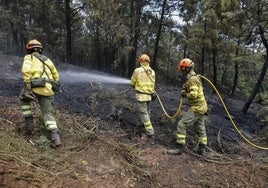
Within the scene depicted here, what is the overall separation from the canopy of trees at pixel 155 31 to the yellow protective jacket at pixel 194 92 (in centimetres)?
657

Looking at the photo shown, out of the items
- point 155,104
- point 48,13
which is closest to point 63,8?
point 48,13

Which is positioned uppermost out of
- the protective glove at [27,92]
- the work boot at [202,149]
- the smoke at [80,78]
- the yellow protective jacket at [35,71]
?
the yellow protective jacket at [35,71]

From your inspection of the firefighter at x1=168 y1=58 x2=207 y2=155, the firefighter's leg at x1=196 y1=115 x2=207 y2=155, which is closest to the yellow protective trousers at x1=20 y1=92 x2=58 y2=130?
the firefighter at x1=168 y1=58 x2=207 y2=155

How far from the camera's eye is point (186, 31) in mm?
26375

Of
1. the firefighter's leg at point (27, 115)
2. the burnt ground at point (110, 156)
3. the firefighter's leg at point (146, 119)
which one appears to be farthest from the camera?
the firefighter's leg at point (146, 119)

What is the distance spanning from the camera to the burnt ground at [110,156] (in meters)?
5.48

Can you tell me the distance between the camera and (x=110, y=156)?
6.64 meters

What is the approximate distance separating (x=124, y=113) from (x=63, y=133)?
9.94 ft

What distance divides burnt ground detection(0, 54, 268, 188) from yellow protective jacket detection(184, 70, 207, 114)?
1.01 m

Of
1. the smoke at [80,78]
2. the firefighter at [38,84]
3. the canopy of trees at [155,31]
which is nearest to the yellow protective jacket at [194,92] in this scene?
the firefighter at [38,84]

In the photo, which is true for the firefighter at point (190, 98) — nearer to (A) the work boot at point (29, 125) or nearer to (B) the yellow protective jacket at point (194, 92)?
(B) the yellow protective jacket at point (194, 92)

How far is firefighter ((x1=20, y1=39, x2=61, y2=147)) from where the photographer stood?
659 centimetres

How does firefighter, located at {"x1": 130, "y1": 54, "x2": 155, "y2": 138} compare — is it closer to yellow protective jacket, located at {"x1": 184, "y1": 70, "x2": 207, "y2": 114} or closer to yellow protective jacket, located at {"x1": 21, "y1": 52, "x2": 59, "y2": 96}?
yellow protective jacket, located at {"x1": 184, "y1": 70, "x2": 207, "y2": 114}

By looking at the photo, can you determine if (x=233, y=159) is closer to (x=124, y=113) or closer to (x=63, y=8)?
(x=124, y=113)
